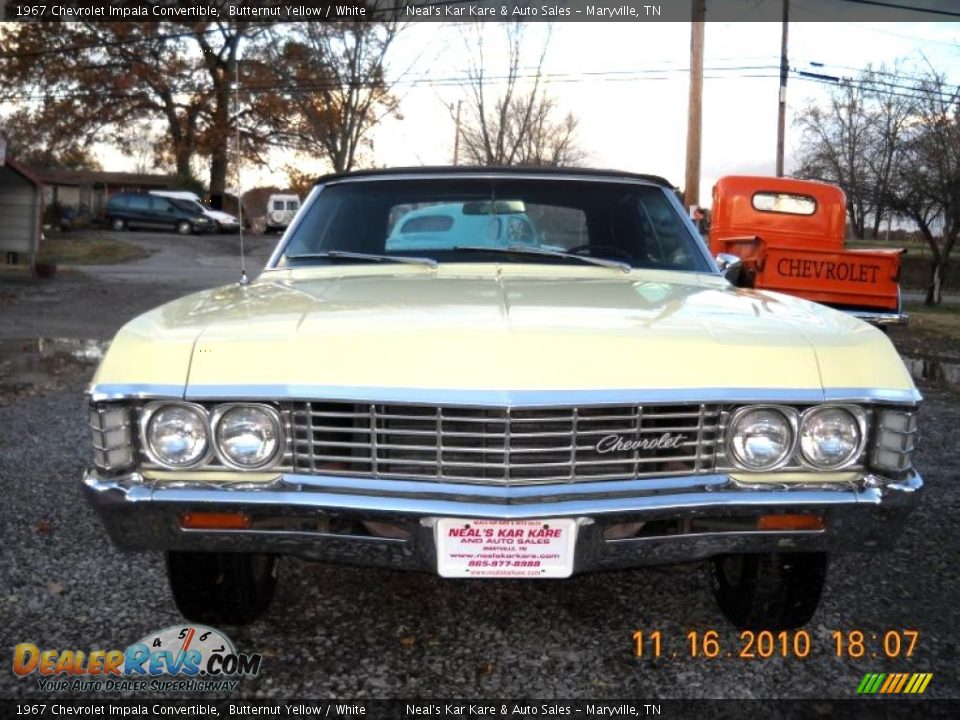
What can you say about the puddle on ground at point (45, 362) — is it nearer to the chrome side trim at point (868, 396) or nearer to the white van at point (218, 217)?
the chrome side trim at point (868, 396)

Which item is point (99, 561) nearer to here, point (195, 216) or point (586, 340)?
point (586, 340)

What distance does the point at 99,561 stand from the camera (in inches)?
139

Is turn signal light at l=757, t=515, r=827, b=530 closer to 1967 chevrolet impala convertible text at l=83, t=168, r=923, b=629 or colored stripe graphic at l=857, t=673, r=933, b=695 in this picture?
1967 chevrolet impala convertible text at l=83, t=168, r=923, b=629

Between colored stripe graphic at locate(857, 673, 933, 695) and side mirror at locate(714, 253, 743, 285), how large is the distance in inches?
64.6

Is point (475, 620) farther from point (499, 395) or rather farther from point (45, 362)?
point (45, 362)

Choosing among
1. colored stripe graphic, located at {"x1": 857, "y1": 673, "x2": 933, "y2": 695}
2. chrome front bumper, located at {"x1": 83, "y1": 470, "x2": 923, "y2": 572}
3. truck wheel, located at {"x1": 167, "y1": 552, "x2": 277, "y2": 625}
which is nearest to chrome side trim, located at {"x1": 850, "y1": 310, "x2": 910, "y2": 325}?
colored stripe graphic, located at {"x1": 857, "y1": 673, "x2": 933, "y2": 695}

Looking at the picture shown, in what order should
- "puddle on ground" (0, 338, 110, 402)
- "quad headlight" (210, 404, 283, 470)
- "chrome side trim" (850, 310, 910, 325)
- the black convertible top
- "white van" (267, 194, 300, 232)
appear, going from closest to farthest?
"quad headlight" (210, 404, 283, 470) → the black convertible top → "puddle on ground" (0, 338, 110, 402) → "chrome side trim" (850, 310, 910, 325) → "white van" (267, 194, 300, 232)

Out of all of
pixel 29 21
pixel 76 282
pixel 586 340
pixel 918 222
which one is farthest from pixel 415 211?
pixel 29 21

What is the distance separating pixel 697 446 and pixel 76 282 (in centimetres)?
1787

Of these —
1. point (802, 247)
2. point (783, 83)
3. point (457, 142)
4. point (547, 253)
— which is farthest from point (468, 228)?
point (457, 142)

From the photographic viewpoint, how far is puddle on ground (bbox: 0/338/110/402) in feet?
24.9

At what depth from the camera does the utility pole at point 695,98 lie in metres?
15.6

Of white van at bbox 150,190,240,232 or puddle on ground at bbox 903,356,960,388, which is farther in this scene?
white van at bbox 150,190,240,232

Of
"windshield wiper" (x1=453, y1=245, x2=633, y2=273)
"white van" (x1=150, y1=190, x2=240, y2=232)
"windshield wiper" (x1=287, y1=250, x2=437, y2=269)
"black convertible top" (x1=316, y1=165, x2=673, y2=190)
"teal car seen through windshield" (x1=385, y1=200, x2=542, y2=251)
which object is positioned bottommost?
"windshield wiper" (x1=287, y1=250, x2=437, y2=269)
